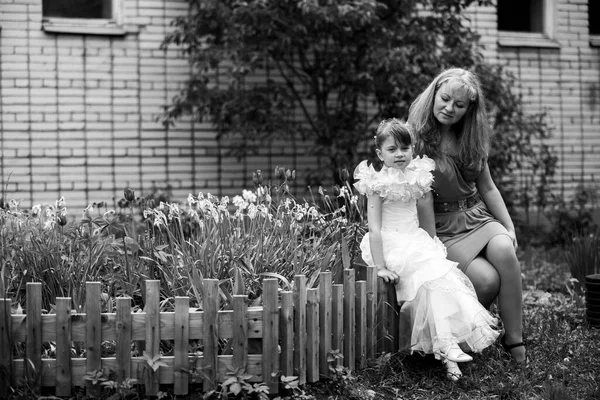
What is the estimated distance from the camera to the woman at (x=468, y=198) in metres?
4.39

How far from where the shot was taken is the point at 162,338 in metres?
3.54

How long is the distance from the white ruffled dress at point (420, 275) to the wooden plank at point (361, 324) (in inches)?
8.5

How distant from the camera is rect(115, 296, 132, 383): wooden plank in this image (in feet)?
→ 11.4

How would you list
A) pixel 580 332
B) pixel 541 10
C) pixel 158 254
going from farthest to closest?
1. pixel 541 10
2. pixel 580 332
3. pixel 158 254

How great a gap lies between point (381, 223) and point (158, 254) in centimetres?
118

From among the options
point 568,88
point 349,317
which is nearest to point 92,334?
point 349,317

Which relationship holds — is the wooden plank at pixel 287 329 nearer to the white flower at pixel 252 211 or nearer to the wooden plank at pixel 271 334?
the wooden plank at pixel 271 334

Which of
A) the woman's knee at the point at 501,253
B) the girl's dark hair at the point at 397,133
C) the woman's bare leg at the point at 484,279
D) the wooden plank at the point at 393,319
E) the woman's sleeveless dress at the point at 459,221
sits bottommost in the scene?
the wooden plank at the point at 393,319

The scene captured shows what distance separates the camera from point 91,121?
8.54 metres

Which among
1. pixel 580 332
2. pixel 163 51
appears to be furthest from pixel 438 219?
pixel 163 51

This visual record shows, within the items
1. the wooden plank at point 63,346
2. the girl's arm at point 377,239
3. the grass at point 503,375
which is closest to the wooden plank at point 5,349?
the wooden plank at point 63,346

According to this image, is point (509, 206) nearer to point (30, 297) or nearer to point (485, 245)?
point (485, 245)

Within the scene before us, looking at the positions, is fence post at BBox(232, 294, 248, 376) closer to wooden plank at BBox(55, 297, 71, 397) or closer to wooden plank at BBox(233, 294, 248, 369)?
wooden plank at BBox(233, 294, 248, 369)

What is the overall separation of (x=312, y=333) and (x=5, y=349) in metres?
1.35
